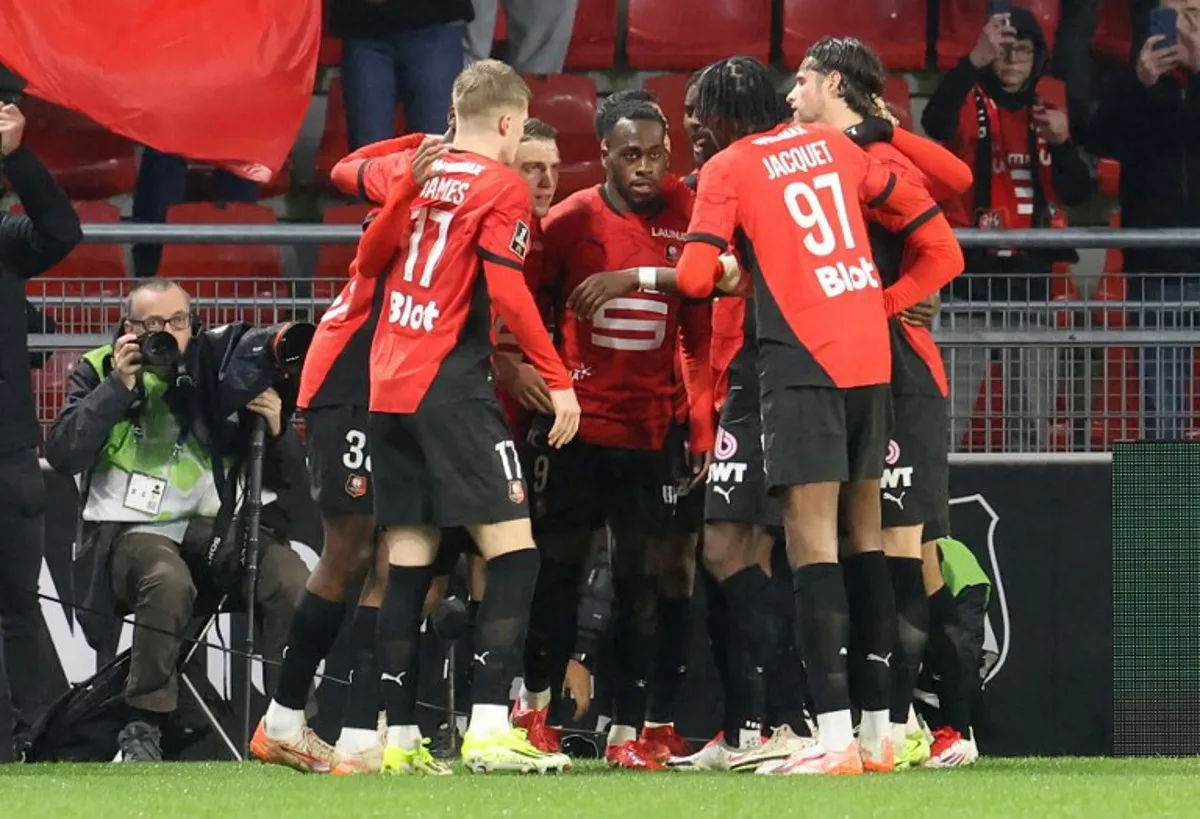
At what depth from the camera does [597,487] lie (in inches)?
269

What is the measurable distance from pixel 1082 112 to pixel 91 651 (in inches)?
217

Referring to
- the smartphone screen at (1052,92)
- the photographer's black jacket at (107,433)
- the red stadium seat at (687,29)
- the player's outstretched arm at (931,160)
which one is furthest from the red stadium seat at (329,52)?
the player's outstretched arm at (931,160)

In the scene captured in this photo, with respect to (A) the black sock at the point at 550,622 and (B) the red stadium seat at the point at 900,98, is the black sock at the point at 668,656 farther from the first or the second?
(B) the red stadium seat at the point at 900,98

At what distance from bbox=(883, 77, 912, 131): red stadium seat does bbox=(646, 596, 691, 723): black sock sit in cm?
497

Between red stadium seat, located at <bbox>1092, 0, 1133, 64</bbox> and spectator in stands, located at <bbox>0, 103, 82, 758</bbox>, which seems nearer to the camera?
spectator in stands, located at <bbox>0, 103, 82, 758</bbox>

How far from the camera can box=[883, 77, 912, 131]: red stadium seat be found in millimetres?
11242

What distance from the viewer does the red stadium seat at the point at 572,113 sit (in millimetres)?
11344

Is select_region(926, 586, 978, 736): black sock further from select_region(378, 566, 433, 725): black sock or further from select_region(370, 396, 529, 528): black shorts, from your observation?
select_region(378, 566, 433, 725): black sock

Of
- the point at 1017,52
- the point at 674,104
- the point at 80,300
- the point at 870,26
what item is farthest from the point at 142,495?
the point at 870,26

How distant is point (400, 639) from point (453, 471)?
0.46 metres

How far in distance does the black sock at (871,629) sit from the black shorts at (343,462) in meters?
1.33

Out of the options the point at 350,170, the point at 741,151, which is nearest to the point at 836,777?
the point at 741,151

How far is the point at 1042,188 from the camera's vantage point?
10.7m

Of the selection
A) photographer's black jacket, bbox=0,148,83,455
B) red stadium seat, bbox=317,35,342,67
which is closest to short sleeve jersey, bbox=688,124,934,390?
photographer's black jacket, bbox=0,148,83,455
